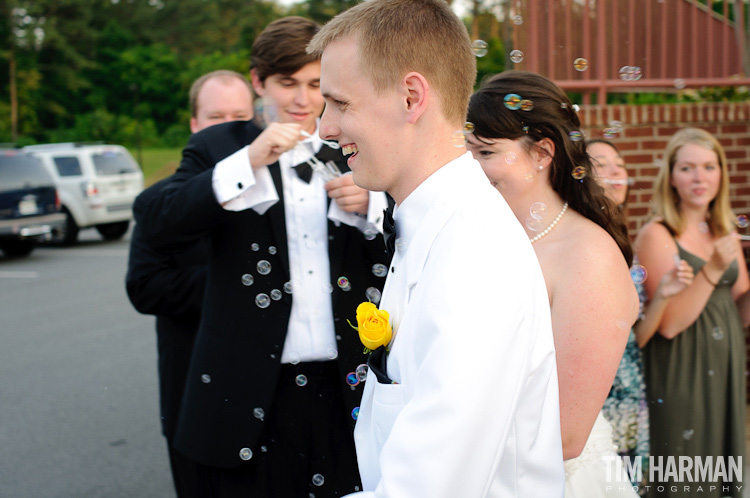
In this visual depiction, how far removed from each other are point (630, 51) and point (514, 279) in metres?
4.57

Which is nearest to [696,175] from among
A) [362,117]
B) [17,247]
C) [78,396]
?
[362,117]

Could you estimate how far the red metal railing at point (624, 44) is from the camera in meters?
5.09

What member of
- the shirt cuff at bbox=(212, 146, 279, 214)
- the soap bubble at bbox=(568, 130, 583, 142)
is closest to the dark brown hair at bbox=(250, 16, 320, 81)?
the shirt cuff at bbox=(212, 146, 279, 214)

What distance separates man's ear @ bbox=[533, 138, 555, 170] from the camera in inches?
83.7

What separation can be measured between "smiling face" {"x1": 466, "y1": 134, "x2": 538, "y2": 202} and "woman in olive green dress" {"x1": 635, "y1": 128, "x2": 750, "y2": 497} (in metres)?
1.83

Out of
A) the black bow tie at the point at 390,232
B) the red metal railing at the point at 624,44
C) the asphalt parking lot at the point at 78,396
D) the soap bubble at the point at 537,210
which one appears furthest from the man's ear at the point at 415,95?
the red metal railing at the point at 624,44

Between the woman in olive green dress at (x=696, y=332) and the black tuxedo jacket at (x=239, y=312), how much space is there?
6.16 feet

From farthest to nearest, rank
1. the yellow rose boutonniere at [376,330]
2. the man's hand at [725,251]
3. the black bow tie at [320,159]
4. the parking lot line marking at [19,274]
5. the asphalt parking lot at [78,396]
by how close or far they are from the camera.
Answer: the parking lot line marking at [19,274] < the asphalt parking lot at [78,396] < the man's hand at [725,251] < the black bow tie at [320,159] < the yellow rose boutonniere at [376,330]

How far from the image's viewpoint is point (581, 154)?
87.2 inches

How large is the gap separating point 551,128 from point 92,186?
50.1 feet

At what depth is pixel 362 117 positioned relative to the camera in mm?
1423

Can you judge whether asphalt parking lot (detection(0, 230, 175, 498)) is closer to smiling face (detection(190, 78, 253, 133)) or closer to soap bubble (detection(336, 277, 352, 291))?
smiling face (detection(190, 78, 253, 133))

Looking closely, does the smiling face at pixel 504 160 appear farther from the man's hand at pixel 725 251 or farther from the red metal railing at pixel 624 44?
the red metal railing at pixel 624 44

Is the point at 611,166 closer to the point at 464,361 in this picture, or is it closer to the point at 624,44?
the point at 624,44
